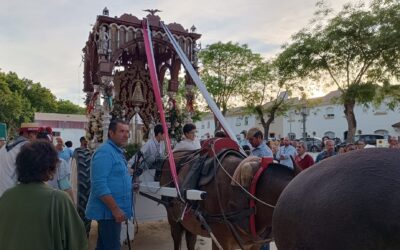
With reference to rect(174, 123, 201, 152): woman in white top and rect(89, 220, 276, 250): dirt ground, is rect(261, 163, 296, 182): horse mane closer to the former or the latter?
rect(174, 123, 201, 152): woman in white top

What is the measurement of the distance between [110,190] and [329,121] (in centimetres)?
4825

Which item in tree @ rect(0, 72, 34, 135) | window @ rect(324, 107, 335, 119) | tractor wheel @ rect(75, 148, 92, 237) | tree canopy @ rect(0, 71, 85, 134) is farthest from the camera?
window @ rect(324, 107, 335, 119)

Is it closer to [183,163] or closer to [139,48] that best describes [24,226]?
[183,163]

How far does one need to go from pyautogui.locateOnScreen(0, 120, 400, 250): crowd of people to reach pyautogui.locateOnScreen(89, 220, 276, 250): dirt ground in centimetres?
138

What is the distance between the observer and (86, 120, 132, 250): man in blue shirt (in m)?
3.85

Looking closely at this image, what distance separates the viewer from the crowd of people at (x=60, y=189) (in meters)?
2.36

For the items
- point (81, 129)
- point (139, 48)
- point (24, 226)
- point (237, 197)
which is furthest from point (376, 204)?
point (81, 129)

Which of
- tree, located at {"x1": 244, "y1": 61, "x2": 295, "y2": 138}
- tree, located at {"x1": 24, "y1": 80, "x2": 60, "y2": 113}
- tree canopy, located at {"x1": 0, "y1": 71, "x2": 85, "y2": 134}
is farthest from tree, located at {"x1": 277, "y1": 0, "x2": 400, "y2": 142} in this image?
tree, located at {"x1": 24, "y1": 80, "x2": 60, "y2": 113}

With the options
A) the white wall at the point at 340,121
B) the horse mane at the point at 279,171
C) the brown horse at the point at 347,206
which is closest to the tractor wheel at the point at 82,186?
the horse mane at the point at 279,171

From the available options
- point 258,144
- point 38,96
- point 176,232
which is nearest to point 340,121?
point 38,96

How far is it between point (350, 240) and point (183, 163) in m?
3.89

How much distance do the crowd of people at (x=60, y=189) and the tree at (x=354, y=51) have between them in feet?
43.4

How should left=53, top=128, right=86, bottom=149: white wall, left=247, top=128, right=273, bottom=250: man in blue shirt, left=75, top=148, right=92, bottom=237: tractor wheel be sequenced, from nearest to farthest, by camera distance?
1. left=247, top=128, right=273, bottom=250: man in blue shirt
2. left=75, top=148, right=92, bottom=237: tractor wheel
3. left=53, top=128, right=86, bottom=149: white wall

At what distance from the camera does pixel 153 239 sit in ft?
24.1
